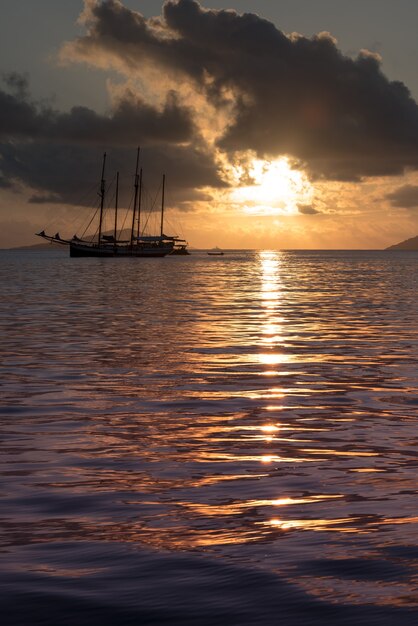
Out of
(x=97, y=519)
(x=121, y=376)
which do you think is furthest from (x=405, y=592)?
(x=121, y=376)

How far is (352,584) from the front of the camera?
678 cm

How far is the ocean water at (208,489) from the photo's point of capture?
6.52 meters

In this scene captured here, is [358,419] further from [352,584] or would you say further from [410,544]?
[352,584]

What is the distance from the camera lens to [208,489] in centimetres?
961

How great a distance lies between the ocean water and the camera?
6.52 metres

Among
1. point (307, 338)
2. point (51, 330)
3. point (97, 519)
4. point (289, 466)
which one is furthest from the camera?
point (51, 330)

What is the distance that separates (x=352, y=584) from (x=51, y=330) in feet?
81.1

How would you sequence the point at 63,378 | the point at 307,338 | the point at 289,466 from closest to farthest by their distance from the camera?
the point at 289,466, the point at 63,378, the point at 307,338

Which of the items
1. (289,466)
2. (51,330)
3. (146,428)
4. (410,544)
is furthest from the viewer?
(51,330)

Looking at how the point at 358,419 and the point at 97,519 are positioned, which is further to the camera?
the point at 358,419

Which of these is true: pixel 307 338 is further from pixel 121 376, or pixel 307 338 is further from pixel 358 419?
pixel 358 419

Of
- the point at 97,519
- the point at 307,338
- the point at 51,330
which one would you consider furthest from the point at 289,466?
the point at 51,330

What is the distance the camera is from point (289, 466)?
1074cm

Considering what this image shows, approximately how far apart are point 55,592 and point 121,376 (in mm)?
12469
